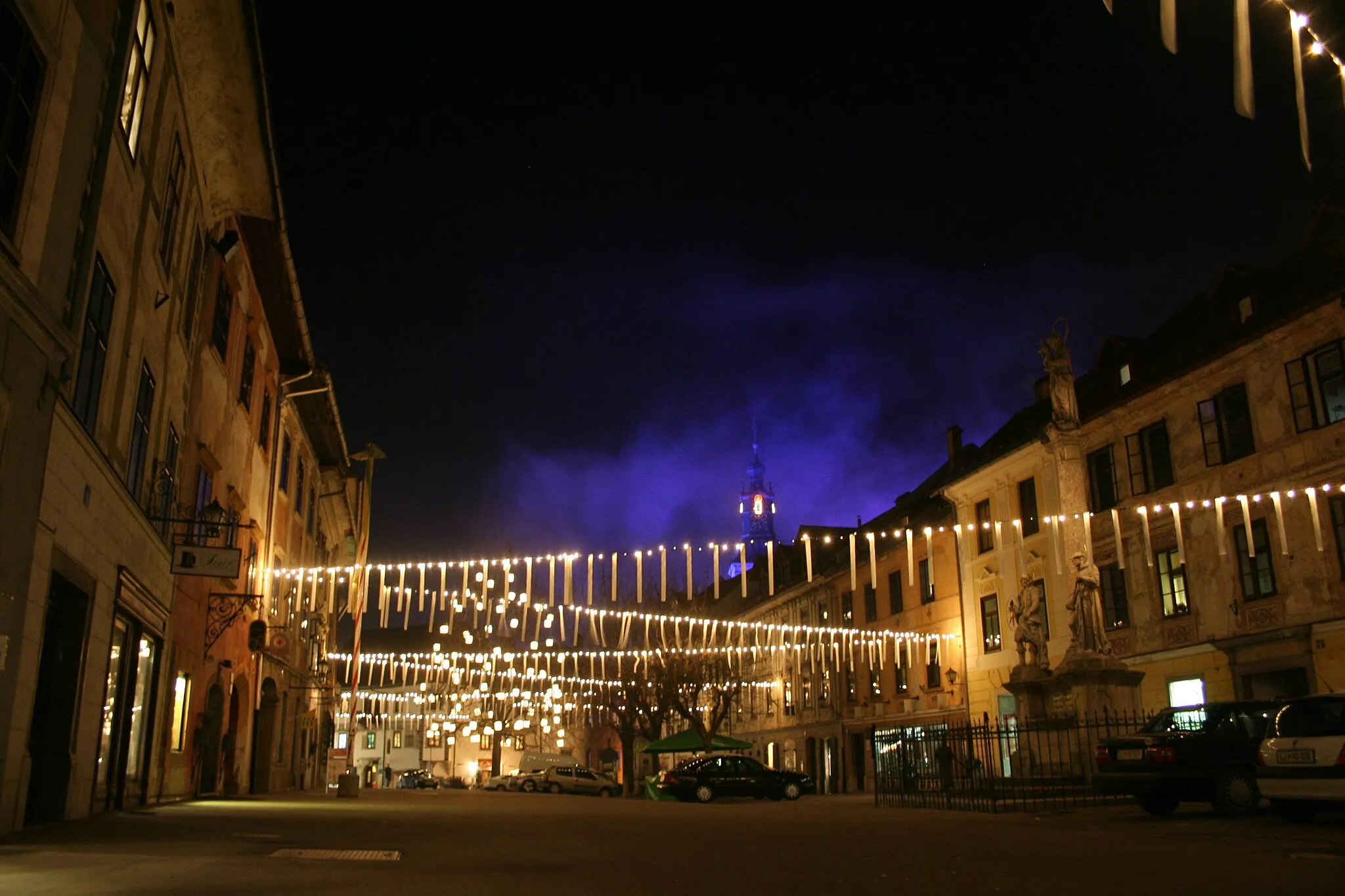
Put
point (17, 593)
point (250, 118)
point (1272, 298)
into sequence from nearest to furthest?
point (17, 593)
point (250, 118)
point (1272, 298)

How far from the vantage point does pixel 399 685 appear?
98.9 meters

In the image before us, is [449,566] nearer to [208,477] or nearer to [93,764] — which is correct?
[208,477]

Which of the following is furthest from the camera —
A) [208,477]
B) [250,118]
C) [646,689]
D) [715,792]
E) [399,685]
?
[399,685]

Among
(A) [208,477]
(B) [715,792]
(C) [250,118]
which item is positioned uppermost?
(C) [250,118]

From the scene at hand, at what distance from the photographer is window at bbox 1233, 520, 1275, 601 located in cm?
2439

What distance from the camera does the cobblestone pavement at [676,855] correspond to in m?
7.16

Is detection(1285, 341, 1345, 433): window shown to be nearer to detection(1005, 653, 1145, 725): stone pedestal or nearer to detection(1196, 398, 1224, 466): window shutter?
detection(1196, 398, 1224, 466): window shutter

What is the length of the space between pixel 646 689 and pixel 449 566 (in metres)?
27.2

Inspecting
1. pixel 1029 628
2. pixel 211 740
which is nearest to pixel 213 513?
pixel 211 740

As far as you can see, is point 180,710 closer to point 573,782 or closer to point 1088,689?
point 1088,689

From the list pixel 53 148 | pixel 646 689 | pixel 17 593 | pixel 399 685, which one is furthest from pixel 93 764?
pixel 399 685

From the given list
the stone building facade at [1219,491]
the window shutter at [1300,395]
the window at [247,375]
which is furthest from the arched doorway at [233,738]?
the window shutter at [1300,395]

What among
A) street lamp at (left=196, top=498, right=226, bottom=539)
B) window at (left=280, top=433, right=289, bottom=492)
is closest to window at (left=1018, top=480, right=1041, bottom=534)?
window at (left=280, top=433, right=289, bottom=492)

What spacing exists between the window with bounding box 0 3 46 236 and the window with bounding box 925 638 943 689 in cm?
3495
